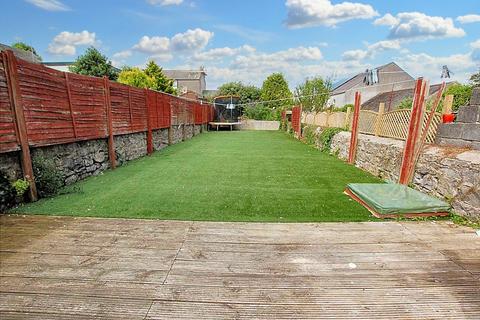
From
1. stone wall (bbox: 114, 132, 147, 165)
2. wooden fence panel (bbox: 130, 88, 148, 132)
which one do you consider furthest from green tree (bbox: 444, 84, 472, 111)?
stone wall (bbox: 114, 132, 147, 165)

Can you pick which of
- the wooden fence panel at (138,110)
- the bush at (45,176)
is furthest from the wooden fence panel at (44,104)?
the wooden fence panel at (138,110)

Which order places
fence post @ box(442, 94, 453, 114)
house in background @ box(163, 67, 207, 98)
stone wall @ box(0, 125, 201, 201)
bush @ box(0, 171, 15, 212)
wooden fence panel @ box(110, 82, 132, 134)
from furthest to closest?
house in background @ box(163, 67, 207, 98), wooden fence panel @ box(110, 82, 132, 134), fence post @ box(442, 94, 453, 114), stone wall @ box(0, 125, 201, 201), bush @ box(0, 171, 15, 212)

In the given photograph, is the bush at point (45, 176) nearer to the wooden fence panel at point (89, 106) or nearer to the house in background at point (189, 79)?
the wooden fence panel at point (89, 106)

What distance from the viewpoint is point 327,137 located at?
1006 centimetres

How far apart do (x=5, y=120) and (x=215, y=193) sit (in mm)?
3102

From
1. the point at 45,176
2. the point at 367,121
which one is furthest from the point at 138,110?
the point at 367,121

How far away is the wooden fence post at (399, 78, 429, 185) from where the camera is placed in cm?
459

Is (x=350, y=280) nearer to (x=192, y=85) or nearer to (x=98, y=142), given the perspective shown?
(x=98, y=142)

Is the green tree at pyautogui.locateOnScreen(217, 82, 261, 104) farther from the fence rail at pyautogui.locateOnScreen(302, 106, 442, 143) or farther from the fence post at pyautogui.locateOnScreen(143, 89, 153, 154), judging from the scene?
the fence post at pyautogui.locateOnScreen(143, 89, 153, 154)

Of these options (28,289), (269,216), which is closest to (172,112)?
(269,216)

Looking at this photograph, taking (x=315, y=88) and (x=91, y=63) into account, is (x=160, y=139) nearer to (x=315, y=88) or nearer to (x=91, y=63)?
(x=315, y=88)

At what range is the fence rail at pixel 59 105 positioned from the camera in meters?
3.49

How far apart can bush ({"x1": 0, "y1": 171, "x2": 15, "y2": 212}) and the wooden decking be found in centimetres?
49

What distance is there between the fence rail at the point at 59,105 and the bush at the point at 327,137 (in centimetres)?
689
